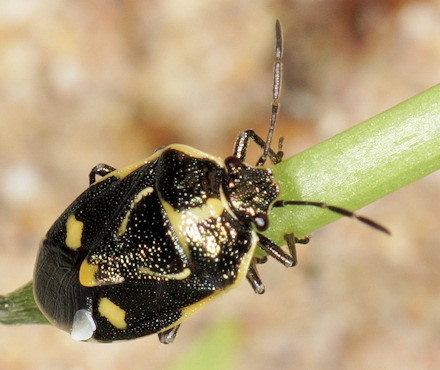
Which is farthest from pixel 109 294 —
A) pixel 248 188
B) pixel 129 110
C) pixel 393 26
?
pixel 393 26

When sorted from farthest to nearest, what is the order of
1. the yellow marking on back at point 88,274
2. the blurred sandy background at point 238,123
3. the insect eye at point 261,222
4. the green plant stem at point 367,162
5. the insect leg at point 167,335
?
the blurred sandy background at point 238,123 < the insect leg at point 167,335 < the yellow marking on back at point 88,274 < the insect eye at point 261,222 < the green plant stem at point 367,162

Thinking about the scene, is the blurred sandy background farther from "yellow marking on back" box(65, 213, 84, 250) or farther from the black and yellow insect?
"yellow marking on back" box(65, 213, 84, 250)

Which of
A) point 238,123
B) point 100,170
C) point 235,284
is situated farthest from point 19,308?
point 238,123

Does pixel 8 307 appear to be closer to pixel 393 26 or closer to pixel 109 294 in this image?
pixel 109 294

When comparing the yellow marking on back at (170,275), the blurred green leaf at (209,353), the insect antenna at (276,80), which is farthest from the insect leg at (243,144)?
the blurred green leaf at (209,353)

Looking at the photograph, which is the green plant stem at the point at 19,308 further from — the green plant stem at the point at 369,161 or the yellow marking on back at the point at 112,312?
the green plant stem at the point at 369,161

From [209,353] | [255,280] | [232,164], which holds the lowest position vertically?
A: [209,353]

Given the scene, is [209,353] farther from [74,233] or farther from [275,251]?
[74,233]
